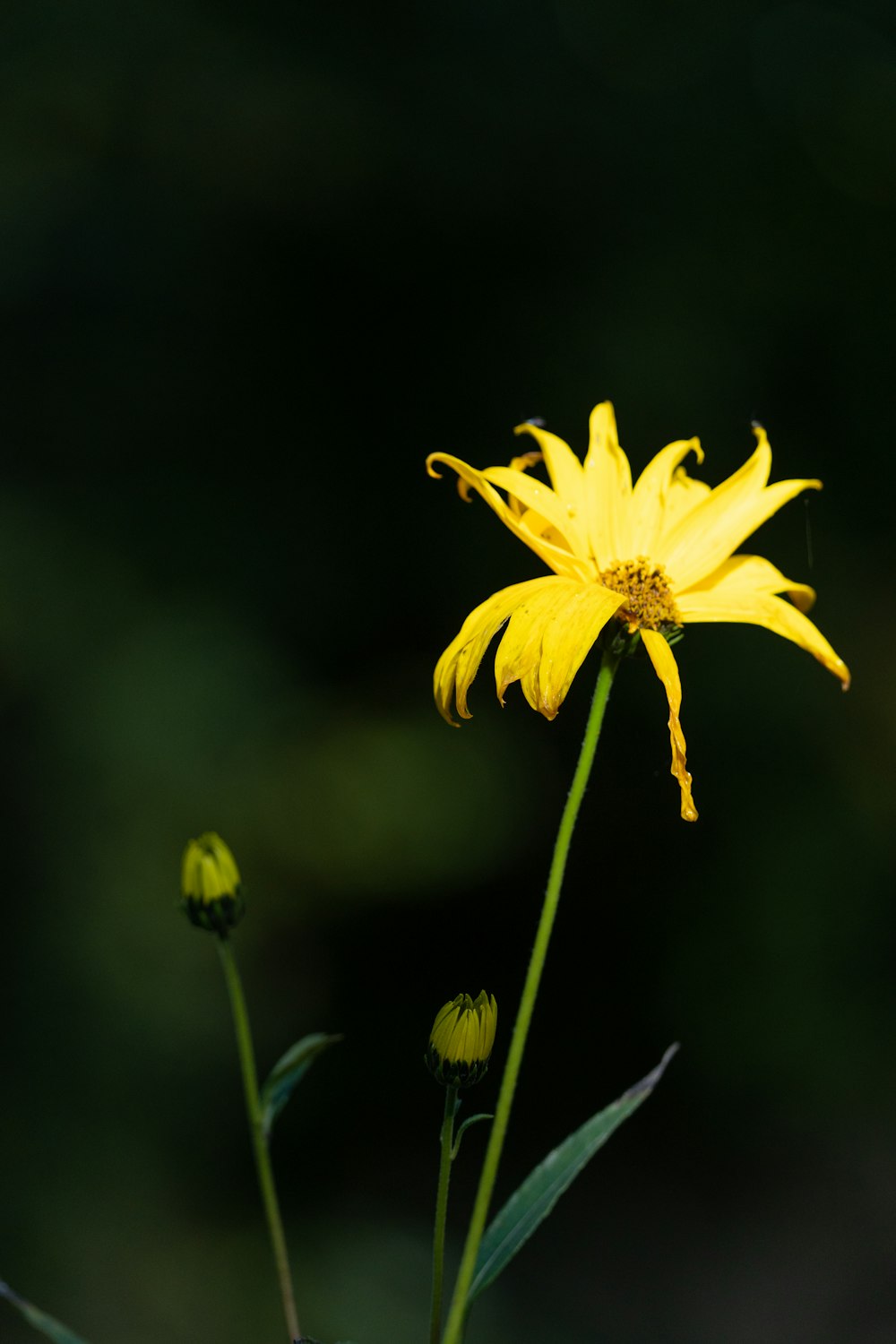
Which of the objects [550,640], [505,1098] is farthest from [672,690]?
[505,1098]

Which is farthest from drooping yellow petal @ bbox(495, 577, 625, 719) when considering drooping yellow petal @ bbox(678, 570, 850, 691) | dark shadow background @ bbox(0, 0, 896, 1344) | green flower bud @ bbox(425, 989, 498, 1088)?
dark shadow background @ bbox(0, 0, 896, 1344)

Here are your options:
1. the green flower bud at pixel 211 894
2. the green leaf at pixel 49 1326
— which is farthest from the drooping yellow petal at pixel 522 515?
the green leaf at pixel 49 1326

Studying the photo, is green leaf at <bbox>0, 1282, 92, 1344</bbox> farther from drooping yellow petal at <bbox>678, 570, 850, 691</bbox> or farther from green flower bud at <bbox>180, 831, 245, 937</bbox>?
drooping yellow petal at <bbox>678, 570, 850, 691</bbox>

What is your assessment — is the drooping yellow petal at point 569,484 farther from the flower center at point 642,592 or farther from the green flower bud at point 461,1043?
the green flower bud at point 461,1043

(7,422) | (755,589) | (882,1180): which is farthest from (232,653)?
(882,1180)

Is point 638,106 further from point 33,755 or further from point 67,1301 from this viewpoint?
point 67,1301

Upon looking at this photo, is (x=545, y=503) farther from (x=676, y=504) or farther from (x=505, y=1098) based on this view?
(x=505, y=1098)
